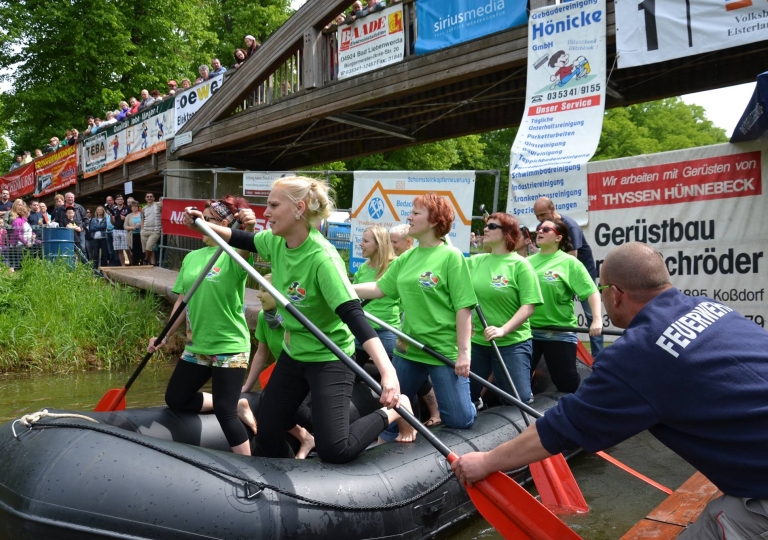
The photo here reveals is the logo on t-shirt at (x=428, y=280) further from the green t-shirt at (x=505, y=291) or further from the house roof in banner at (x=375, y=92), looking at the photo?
the house roof in banner at (x=375, y=92)

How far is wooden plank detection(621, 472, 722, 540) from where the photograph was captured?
2869 mm

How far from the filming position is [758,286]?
659 cm

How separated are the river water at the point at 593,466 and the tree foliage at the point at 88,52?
15.2 metres

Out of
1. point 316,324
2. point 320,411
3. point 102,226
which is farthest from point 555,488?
point 102,226

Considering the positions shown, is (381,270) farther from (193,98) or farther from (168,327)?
(193,98)

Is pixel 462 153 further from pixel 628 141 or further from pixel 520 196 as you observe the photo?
pixel 520 196

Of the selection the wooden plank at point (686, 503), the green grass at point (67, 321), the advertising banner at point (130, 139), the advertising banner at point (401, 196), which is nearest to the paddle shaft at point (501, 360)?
the wooden plank at point (686, 503)

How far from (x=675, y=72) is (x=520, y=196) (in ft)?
10.1

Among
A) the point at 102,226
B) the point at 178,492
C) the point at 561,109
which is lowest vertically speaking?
the point at 178,492

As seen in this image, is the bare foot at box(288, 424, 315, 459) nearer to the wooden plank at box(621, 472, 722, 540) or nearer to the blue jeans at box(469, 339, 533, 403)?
the blue jeans at box(469, 339, 533, 403)

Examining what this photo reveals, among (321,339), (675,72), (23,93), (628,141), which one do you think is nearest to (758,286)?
(675,72)

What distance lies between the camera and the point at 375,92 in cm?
1045

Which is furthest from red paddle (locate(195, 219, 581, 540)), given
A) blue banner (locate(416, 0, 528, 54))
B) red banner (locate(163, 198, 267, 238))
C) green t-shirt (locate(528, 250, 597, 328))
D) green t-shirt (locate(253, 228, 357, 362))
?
red banner (locate(163, 198, 267, 238))

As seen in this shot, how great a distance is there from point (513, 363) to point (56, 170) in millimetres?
19522
